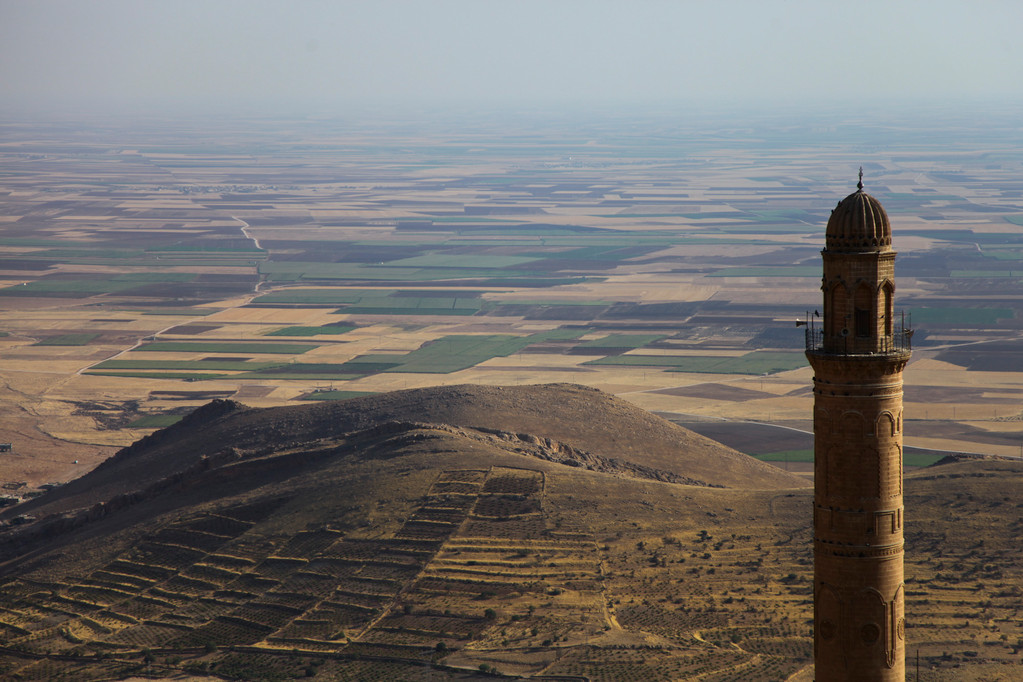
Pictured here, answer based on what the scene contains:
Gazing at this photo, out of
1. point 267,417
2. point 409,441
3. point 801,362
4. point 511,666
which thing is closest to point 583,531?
point 511,666

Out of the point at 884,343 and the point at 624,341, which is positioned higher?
the point at 884,343

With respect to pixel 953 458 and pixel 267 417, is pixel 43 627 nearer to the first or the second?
pixel 267 417

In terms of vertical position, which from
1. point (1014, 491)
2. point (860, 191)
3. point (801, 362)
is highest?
point (860, 191)

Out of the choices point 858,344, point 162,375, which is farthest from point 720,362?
point 858,344

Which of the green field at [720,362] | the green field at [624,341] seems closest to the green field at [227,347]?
the green field at [624,341]

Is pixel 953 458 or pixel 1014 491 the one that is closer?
pixel 1014 491

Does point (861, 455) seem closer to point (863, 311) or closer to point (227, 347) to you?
point (863, 311)

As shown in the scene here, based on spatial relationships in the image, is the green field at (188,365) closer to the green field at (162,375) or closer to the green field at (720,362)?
the green field at (162,375)

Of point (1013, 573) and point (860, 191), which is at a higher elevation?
point (860, 191)
